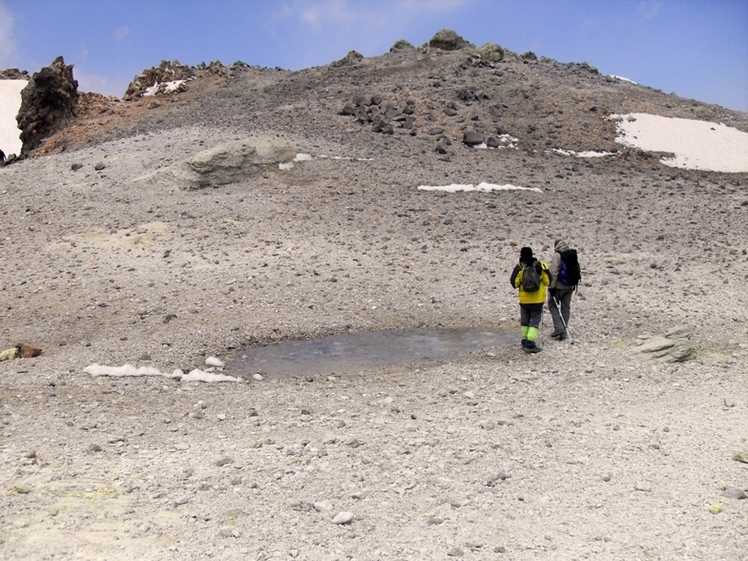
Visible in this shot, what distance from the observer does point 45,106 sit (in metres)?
28.2

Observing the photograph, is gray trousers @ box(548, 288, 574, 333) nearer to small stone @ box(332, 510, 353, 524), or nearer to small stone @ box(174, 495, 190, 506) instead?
small stone @ box(332, 510, 353, 524)

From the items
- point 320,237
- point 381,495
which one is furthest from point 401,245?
point 381,495

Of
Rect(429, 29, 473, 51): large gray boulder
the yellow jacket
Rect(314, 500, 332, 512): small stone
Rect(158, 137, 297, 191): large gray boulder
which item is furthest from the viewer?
Rect(429, 29, 473, 51): large gray boulder

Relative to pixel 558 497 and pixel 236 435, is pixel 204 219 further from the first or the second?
pixel 558 497

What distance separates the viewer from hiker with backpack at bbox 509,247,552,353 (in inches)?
432

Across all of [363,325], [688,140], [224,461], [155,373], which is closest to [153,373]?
[155,373]

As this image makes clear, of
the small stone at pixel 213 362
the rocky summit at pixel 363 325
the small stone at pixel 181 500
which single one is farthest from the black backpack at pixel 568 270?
the small stone at pixel 181 500

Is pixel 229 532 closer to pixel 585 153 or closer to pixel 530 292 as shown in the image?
pixel 530 292

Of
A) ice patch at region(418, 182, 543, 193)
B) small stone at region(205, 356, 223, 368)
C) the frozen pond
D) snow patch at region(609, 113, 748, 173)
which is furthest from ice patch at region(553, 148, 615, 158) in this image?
small stone at region(205, 356, 223, 368)

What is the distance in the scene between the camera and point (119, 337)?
11836 millimetres

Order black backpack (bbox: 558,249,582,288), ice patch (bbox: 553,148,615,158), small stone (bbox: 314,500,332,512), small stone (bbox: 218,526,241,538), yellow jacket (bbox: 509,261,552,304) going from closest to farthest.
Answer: small stone (bbox: 218,526,241,538), small stone (bbox: 314,500,332,512), yellow jacket (bbox: 509,261,552,304), black backpack (bbox: 558,249,582,288), ice patch (bbox: 553,148,615,158)

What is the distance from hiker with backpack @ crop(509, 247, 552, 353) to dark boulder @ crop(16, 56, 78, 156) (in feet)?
77.0

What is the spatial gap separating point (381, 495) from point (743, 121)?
29136mm

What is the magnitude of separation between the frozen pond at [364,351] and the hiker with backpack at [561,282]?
2.59ft
